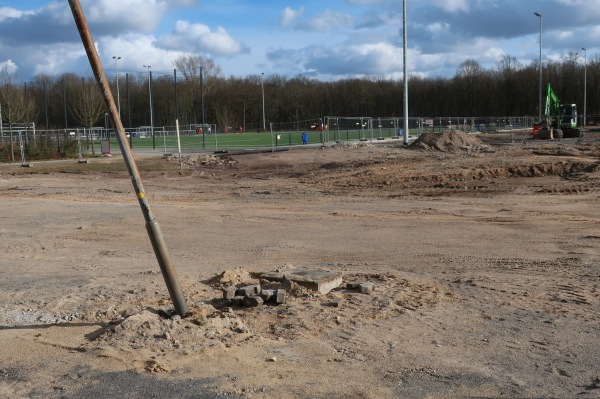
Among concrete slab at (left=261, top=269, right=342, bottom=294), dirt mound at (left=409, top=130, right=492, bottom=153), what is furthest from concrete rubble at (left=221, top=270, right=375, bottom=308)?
dirt mound at (left=409, top=130, right=492, bottom=153)

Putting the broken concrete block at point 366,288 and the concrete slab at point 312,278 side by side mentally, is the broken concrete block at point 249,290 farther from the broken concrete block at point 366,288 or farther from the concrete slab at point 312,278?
the broken concrete block at point 366,288

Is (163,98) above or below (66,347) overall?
above

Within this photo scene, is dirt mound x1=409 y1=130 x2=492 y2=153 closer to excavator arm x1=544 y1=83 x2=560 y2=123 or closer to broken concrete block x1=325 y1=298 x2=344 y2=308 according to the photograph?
excavator arm x1=544 y1=83 x2=560 y2=123

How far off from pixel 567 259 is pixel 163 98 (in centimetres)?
6414

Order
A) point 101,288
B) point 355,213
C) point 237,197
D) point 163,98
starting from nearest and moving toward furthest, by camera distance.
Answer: point 101,288
point 355,213
point 237,197
point 163,98

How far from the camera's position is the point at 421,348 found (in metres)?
7.04

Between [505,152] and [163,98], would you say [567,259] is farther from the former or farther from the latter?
[163,98]

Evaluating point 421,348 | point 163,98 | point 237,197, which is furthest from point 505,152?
point 163,98

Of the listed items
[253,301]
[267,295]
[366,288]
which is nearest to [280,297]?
[267,295]

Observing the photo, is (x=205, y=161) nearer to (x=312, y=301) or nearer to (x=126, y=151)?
(x=312, y=301)

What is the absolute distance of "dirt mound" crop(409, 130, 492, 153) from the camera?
115ft

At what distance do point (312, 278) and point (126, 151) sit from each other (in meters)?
3.22

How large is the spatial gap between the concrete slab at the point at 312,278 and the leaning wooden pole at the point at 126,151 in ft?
6.49

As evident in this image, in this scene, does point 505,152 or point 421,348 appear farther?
point 505,152
